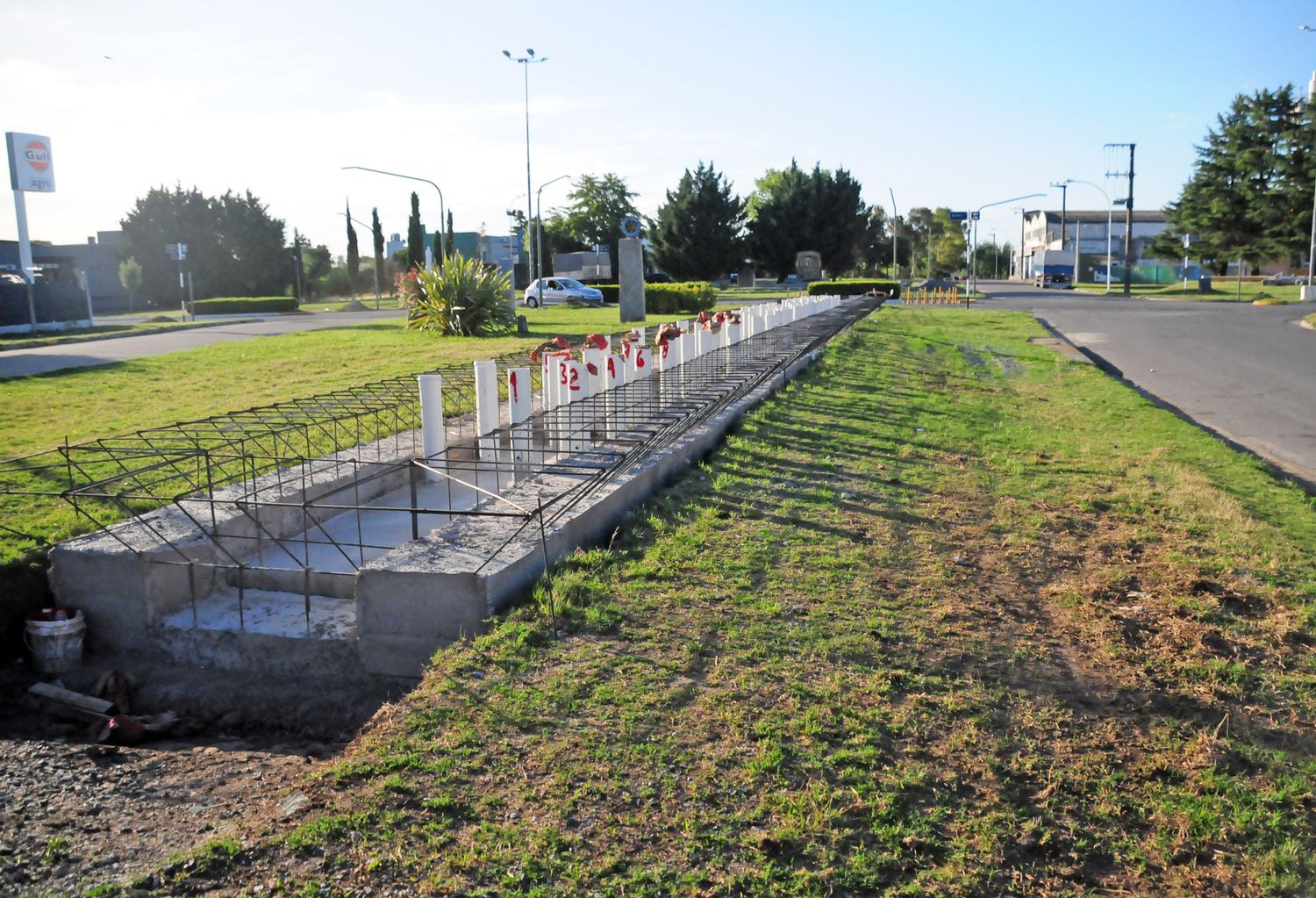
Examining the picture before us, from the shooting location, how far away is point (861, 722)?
13.5ft

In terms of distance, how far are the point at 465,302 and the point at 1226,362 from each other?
16.3 m

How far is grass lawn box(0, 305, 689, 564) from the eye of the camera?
9406mm

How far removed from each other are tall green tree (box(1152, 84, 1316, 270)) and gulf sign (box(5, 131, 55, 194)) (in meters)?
58.3

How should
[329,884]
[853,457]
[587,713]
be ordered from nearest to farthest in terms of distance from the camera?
[329,884] < [587,713] < [853,457]

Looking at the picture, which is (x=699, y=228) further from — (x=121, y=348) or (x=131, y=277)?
(x=121, y=348)

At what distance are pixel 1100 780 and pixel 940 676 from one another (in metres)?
0.90

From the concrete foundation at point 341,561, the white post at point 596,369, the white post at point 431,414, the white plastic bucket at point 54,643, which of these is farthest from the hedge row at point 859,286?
the white plastic bucket at point 54,643

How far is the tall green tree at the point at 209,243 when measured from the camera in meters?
63.2

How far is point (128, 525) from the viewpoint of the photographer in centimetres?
654

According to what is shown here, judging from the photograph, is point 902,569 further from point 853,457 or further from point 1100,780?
point 853,457

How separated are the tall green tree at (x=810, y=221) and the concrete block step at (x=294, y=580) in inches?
2530

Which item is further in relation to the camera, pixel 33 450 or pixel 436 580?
pixel 33 450

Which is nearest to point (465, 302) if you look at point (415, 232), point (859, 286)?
point (859, 286)

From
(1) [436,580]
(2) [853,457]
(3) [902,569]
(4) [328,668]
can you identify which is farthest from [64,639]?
(2) [853,457]
